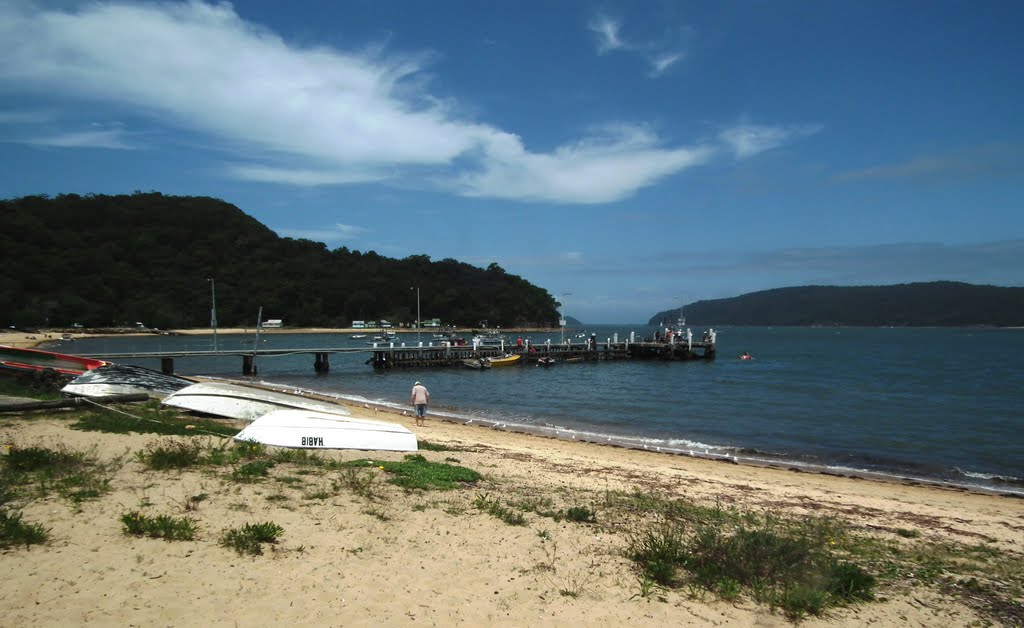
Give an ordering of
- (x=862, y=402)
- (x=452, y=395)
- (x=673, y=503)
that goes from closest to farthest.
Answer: (x=673, y=503)
(x=862, y=402)
(x=452, y=395)

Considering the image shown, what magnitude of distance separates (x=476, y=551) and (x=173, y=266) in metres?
139

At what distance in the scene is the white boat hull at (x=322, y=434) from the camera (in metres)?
11.3

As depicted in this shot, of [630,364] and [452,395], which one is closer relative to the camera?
[452,395]

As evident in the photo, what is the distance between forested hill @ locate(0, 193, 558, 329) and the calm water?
132 feet

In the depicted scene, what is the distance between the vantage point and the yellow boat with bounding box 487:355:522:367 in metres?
49.6

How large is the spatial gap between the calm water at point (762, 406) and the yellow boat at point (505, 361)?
139 centimetres

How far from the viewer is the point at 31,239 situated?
106062mm

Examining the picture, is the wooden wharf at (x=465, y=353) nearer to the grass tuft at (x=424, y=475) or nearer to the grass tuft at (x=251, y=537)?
the grass tuft at (x=424, y=475)

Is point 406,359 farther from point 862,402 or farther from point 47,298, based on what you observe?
point 47,298

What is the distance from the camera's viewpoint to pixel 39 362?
64.0 feet

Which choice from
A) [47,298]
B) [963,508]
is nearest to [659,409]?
[963,508]

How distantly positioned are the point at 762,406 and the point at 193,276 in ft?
416

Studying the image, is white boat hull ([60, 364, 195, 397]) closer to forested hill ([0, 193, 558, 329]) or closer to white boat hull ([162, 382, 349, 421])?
white boat hull ([162, 382, 349, 421])

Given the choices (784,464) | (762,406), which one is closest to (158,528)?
(784,464)
